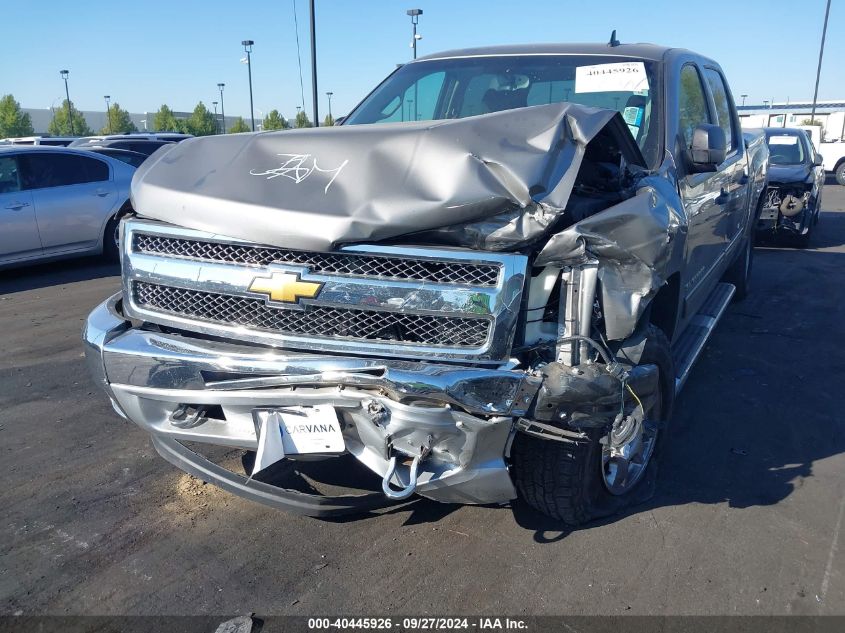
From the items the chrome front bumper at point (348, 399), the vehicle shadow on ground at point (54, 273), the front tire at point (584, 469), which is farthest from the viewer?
the vehicle shadow on ground at point (54, 273)

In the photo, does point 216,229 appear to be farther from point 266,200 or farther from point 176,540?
point 176,540

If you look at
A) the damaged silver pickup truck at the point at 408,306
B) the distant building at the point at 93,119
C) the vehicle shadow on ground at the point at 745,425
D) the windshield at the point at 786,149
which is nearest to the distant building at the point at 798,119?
the windshield at the point at 786,149

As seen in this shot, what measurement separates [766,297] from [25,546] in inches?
281

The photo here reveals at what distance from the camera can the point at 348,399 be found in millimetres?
2438

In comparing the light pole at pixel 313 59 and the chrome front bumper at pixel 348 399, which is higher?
the light pole at pixel 313 59

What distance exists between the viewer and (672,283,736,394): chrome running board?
3928 millimetres

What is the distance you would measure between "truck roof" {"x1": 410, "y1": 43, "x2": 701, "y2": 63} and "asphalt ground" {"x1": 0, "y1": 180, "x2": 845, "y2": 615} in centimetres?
216

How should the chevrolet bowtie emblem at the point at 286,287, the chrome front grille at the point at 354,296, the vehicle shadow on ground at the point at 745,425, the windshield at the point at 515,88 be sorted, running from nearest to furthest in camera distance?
the chrome front grille at the point at 354,296 < the chevrolet bowtie emblem at the point at 286,287 < the vehicle shadow on ground at the point at 745,425 < the windshield at the point at 515,88

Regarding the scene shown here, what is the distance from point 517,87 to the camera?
13.7ft

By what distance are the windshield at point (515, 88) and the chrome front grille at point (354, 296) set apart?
5.00 feet

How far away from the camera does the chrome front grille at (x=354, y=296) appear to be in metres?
2.48

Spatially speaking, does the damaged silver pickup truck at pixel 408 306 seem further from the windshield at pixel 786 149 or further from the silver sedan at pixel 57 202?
the windshield at pixel 786 149

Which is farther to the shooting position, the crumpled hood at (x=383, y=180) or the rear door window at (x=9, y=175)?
the rear door window at (x=9, y=175)

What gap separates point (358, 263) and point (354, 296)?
123mm
